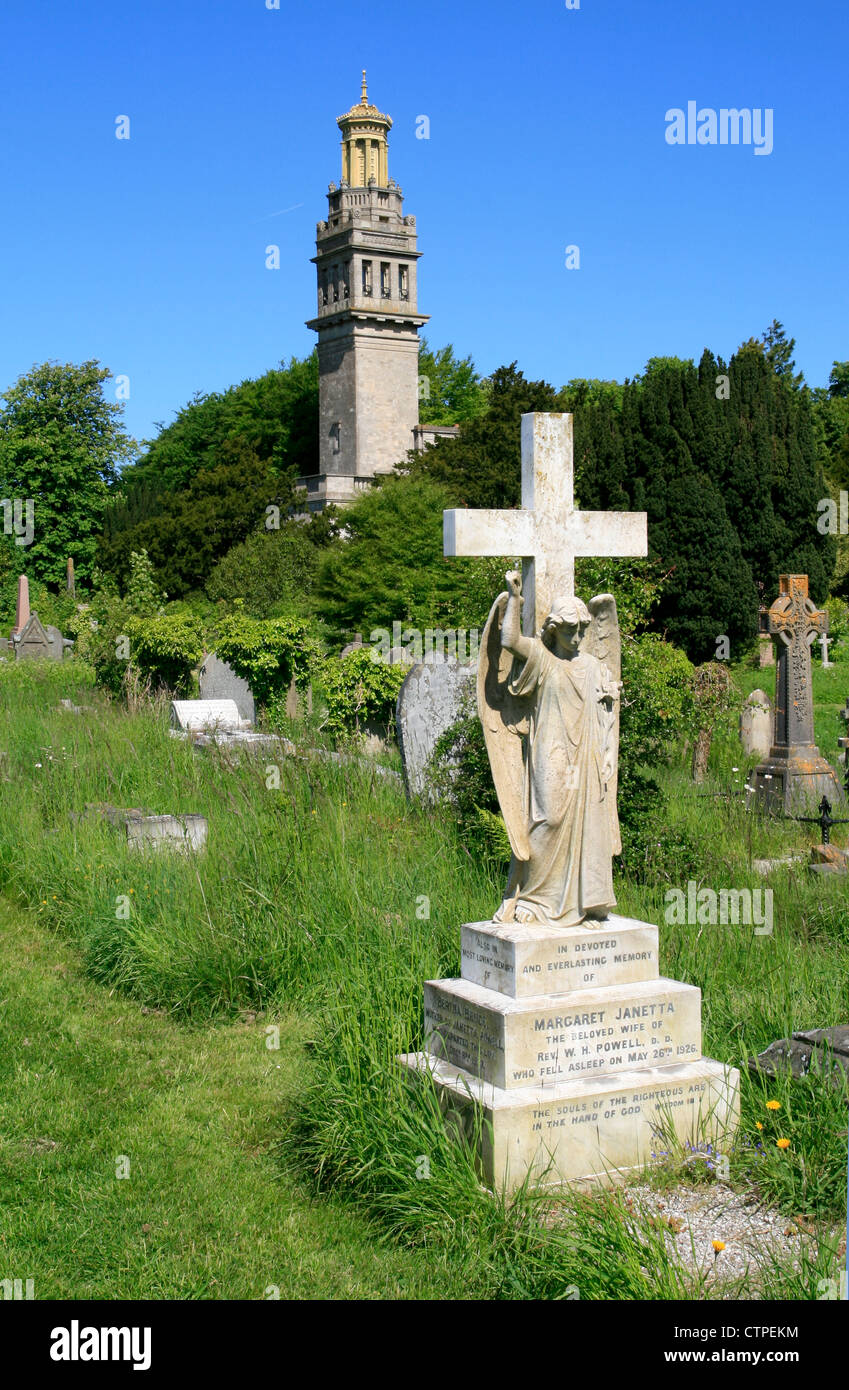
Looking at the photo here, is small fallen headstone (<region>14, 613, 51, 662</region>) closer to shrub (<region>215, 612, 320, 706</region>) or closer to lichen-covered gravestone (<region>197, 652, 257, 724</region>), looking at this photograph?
lichen-covered gravestone (<region>197, 652, 257, 724</region>)

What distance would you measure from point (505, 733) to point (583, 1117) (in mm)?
1507

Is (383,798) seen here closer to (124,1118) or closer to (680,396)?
(124,1118)

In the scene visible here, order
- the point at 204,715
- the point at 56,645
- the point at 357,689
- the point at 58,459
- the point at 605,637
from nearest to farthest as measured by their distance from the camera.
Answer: the point at 605,637, the point at 357,689, the point at 204,715, the point at 56,645, the point at 58,459

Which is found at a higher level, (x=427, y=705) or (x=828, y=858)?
(x=427, y=705)

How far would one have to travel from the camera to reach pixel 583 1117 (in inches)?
185

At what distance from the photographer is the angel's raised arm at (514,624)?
4973 millimetres

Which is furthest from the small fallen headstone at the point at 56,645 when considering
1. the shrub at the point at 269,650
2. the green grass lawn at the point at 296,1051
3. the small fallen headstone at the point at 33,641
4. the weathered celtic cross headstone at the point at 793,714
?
the green grass lawn at the point at 296,1051

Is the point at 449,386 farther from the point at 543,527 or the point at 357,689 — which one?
the point at 543,527

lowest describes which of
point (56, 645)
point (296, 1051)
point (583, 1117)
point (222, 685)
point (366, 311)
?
point (296, 1051)

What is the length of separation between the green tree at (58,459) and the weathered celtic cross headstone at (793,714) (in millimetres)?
37814

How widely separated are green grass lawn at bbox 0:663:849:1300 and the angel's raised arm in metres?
1.67

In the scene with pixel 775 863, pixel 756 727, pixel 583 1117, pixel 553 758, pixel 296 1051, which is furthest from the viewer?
pixel 756 727

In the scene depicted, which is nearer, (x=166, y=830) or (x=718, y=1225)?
(x=718, y=1225)

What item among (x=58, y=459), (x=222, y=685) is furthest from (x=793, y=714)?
(x=58, y=459)
